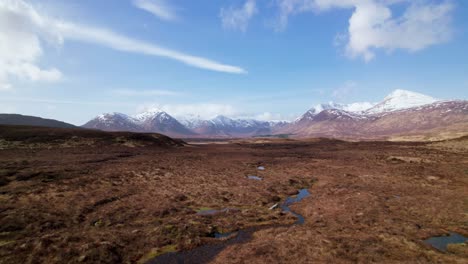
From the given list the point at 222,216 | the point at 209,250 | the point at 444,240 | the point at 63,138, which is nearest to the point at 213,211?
the point at 222,216

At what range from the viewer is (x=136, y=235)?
56.8 ft

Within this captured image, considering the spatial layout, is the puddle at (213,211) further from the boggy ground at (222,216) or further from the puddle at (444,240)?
the puddle at (444,240)

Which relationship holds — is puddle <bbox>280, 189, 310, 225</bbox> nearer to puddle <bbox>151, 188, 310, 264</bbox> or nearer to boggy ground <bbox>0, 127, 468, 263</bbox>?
puddle <bbox>151, 188, 310, 264</bbox>

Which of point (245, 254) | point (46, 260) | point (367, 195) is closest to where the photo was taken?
point (46, 260)

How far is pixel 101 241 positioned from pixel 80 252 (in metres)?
1.49

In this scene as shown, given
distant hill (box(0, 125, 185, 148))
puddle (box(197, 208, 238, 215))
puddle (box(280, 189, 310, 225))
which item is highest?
distant hill (box(0, 125, 185, 148))

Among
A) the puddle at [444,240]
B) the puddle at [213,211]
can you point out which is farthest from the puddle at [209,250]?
the puddle at [444,240]

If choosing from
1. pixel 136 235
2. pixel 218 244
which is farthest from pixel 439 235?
pixel 136 235

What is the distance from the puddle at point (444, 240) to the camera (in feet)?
54.0

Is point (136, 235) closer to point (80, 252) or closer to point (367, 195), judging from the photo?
point (80, 252)

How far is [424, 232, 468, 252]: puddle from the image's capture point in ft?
54.0

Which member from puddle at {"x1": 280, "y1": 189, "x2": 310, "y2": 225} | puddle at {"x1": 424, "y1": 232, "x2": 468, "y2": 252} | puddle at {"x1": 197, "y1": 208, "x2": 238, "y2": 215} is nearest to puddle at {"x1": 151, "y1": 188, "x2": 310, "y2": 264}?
puddle at {"x1": 280, "y1": 189, "x2": 310, "y2": 225}

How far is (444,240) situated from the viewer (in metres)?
Result: 17.4

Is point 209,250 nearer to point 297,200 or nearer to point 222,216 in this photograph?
point 222,216
